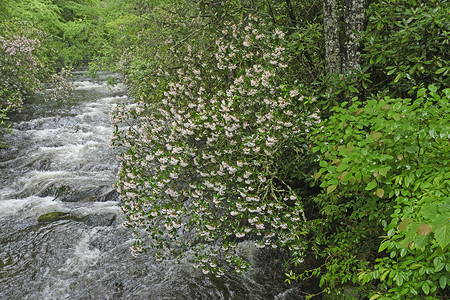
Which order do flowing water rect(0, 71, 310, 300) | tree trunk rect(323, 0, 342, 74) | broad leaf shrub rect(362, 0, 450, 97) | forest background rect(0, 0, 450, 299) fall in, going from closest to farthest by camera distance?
forest background rect(0, 0, 450, 299) < broad leaf shrub rect(362, 0, 450, 97) < tree trunk rect(323, 0, 342, 74) < flowing water rect(0, 71, 310, 300)

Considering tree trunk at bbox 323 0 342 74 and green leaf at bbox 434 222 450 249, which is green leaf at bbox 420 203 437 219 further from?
tree trunk at bbox 323 0 342 74

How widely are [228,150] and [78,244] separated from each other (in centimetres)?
350

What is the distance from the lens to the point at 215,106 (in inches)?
157

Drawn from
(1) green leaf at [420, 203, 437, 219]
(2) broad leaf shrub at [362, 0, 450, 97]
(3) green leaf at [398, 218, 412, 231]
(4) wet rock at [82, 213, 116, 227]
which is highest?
(2) broad leaf shrub at [362, 0, 450, 97]

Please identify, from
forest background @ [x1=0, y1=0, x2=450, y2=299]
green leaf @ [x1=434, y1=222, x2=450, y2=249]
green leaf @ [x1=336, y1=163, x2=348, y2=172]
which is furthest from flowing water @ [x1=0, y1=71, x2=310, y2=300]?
green leaf @ [x1=434, y1=222, x2=450, y2=249]

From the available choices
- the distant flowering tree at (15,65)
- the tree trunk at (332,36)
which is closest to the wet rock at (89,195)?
the distant flowering tree at (15,65)

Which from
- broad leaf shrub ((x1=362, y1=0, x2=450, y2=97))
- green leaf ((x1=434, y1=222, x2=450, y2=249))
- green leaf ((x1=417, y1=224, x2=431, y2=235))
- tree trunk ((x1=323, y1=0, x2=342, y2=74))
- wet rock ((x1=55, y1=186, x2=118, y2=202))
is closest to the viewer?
green leaf ((x1=434, y1=222, x2=450, y2=249))

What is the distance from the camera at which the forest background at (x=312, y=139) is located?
94.7 inches

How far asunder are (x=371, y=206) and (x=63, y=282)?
4.41m

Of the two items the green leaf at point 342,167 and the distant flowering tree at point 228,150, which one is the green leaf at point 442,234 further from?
the distant flowering tree at point 228,150

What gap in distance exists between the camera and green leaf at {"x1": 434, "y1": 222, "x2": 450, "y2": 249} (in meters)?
1.57

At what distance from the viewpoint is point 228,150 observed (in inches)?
154

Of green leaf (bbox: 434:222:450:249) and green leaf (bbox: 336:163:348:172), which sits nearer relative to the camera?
green leaf (bbox: 434:222:450:249)

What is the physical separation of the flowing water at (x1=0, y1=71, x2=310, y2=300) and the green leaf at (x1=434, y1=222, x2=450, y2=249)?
2.83m
